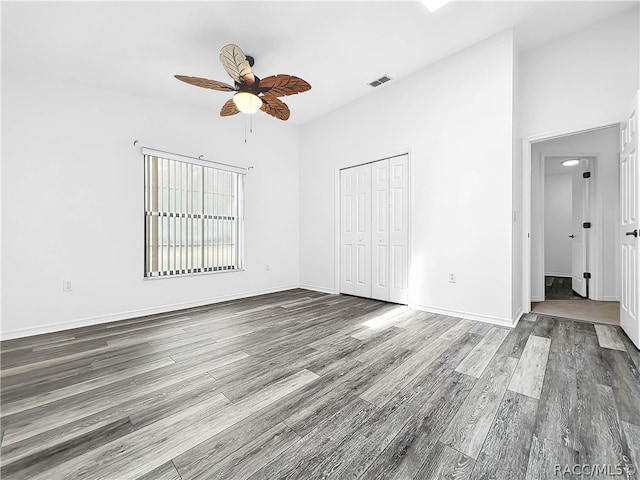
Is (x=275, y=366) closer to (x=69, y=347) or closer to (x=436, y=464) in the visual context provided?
(x=436, y=464)

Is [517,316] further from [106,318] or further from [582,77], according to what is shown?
[106,318]

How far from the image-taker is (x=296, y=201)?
545cm

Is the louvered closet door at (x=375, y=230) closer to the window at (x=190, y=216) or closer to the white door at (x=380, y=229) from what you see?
the white door at (x=380, y=229)

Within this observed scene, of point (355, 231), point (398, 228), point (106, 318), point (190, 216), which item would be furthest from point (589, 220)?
point (106, 318)

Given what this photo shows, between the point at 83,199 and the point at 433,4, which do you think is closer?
the point at 433,4

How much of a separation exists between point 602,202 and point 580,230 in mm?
569

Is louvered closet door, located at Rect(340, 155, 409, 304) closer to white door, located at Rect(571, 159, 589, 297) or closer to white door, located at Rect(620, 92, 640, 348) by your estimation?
white door, located at Rect(620, 92, 640, 348)

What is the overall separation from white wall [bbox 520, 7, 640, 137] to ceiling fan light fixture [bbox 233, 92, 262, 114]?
3.17 meters

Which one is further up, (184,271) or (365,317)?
(184,271)

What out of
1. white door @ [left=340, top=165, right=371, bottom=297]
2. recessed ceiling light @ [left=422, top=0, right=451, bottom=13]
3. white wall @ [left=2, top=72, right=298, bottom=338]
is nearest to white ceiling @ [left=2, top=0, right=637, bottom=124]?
recessed ceiling light @ [left=422, top=0, right=451, bottom=13]

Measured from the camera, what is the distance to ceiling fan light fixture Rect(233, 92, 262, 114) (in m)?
2.66

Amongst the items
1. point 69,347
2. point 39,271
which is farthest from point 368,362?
point 39,271

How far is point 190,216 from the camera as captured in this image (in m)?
4.10

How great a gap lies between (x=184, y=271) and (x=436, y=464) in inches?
150
